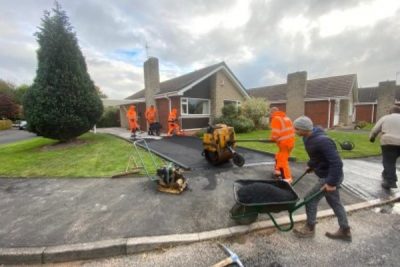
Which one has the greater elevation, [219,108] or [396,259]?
[219,108]

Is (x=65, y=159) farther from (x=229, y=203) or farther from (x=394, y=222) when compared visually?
(x=394, y=222)

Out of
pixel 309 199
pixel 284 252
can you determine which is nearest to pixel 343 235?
pixel 309 199

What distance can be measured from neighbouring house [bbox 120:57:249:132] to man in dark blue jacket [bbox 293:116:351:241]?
36.0 feet

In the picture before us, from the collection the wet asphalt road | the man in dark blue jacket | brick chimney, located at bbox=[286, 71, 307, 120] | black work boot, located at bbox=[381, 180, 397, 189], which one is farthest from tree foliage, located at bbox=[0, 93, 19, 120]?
black work boot, located at bbox=[381, 180, 397, 189]

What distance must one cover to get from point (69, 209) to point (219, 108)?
12.5m

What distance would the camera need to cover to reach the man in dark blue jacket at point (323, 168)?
8.94 feet

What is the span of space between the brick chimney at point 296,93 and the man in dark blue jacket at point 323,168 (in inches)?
785

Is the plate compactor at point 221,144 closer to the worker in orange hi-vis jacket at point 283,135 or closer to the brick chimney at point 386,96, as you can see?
the worker in orange hi-vis jacket at point 283,135

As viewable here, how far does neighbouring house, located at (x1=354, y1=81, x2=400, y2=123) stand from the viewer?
75.5 feet

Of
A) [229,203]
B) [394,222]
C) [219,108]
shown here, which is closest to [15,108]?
[219,108]

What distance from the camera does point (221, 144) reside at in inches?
233

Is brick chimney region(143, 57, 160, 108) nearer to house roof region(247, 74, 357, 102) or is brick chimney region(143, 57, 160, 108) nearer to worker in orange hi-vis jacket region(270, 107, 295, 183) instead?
worker in orange hi-vis jacket region(270, 107, 295, 183)

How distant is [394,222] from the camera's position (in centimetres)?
351

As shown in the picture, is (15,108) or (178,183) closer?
(178,183)
